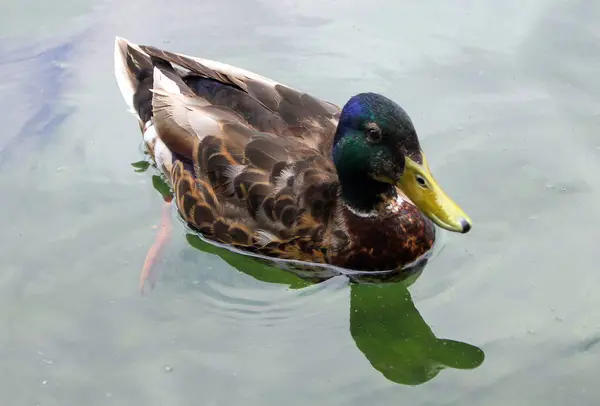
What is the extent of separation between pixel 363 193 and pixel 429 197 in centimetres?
44

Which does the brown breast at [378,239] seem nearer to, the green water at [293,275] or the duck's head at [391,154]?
the green water at [293,275]

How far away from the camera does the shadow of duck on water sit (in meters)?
4.57

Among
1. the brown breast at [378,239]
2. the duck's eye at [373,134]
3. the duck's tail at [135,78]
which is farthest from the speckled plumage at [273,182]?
the duck's tail at [135,78]

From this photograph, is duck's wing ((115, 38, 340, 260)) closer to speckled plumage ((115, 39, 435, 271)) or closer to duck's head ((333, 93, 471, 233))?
speckled plumage ((115, 39, 435, 271))

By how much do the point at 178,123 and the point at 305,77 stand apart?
5.13 ft

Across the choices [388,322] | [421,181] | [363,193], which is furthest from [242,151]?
[388,322]

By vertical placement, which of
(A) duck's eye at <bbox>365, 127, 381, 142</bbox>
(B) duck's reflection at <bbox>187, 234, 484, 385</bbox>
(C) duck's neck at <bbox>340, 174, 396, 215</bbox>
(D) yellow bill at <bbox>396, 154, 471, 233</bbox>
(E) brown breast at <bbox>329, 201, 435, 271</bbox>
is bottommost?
(B) duck's reflection at <bbox>187, 234, 484, 385</bbox>

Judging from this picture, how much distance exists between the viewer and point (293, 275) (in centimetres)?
510

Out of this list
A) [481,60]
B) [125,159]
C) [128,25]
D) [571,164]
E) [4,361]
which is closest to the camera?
[4,361]

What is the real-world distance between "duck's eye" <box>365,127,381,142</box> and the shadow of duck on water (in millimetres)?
834

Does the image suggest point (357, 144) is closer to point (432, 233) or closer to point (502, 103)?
point (432, 233)

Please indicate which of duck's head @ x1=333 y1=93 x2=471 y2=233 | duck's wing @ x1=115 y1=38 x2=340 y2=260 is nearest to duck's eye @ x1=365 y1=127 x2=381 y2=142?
duck's head @ x1=333 y1=93 x2=471 y2=233

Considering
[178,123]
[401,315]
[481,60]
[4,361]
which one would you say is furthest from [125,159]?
[481,60]

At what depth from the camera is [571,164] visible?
5.73 meters
